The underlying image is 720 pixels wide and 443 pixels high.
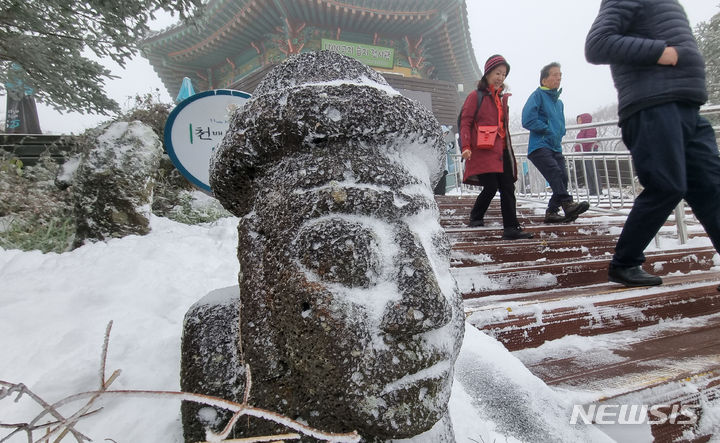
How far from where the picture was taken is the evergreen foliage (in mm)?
2959

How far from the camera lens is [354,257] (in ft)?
2.56

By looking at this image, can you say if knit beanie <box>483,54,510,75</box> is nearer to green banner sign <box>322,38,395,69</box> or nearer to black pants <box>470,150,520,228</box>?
black pants <box>470,150,520,228</box>

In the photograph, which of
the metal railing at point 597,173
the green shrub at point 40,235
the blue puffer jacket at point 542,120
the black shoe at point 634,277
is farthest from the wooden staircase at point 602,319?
the green shrub at point 40,235

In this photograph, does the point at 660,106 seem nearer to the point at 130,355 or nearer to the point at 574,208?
the point at 574,208

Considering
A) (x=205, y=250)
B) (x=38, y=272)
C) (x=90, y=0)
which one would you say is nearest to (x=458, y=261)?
(x=205, y=250)

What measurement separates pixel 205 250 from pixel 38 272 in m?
0.85

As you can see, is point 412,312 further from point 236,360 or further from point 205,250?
point 205,250

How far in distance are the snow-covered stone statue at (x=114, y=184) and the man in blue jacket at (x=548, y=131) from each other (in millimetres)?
3414

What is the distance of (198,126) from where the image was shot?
2.76 meters

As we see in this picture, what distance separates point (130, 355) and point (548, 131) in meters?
3.84

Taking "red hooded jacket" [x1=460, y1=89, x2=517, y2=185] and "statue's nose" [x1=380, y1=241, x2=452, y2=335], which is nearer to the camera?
"statue's nose" [x1=380, y1=241, x2=452, y2=335]

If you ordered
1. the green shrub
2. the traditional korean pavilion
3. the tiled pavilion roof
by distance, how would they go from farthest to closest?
the traditional korean pavilion, the tiled pavilion roof, the green shrub

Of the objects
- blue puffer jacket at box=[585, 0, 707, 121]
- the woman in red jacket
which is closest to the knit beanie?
the woman in red jacket

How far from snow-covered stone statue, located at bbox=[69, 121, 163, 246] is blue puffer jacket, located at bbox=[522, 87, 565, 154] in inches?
134
